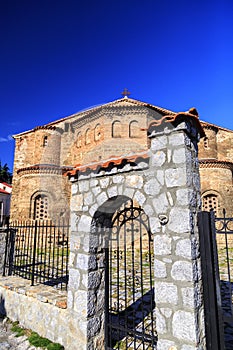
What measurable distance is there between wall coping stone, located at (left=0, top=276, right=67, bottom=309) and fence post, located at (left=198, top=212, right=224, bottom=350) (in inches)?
74.5

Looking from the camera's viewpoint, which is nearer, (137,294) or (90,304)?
(90,304)

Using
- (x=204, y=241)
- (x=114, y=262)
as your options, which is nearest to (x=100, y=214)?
(x=204, y=241)

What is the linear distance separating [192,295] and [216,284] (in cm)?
31

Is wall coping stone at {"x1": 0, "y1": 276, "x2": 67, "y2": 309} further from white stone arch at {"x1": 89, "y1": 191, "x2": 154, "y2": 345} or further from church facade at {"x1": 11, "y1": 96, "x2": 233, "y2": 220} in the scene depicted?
church facade at {"x1": 11, "y1": 96, "x2": 233, "y2": 220}

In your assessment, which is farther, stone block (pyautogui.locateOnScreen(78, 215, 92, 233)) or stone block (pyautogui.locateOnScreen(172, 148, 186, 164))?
stone block (pyautogui.locateOnScreen(78, 215, 92, 233))

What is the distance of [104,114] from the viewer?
39.2 feet

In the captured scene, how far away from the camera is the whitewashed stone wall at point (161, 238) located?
7.02ft

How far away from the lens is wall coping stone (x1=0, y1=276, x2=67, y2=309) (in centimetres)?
331

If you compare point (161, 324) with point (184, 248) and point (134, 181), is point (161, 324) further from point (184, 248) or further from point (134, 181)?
point (134, 181)

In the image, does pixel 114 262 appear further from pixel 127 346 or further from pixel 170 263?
pixel 170 263

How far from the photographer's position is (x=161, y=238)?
2357 millimetres

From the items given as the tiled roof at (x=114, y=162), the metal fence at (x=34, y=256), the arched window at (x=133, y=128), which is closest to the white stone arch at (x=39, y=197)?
the arched window at (x=133, y=128)

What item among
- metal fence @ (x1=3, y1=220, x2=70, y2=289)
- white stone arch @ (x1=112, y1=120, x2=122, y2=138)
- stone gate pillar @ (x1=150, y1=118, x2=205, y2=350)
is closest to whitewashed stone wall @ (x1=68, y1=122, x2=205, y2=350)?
stone gate pillar @ (x1=150, y1=118, x2=205, y2=350)

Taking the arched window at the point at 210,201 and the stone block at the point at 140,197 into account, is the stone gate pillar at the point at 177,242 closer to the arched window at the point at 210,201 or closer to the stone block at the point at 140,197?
the stone block at the point at 140,197
